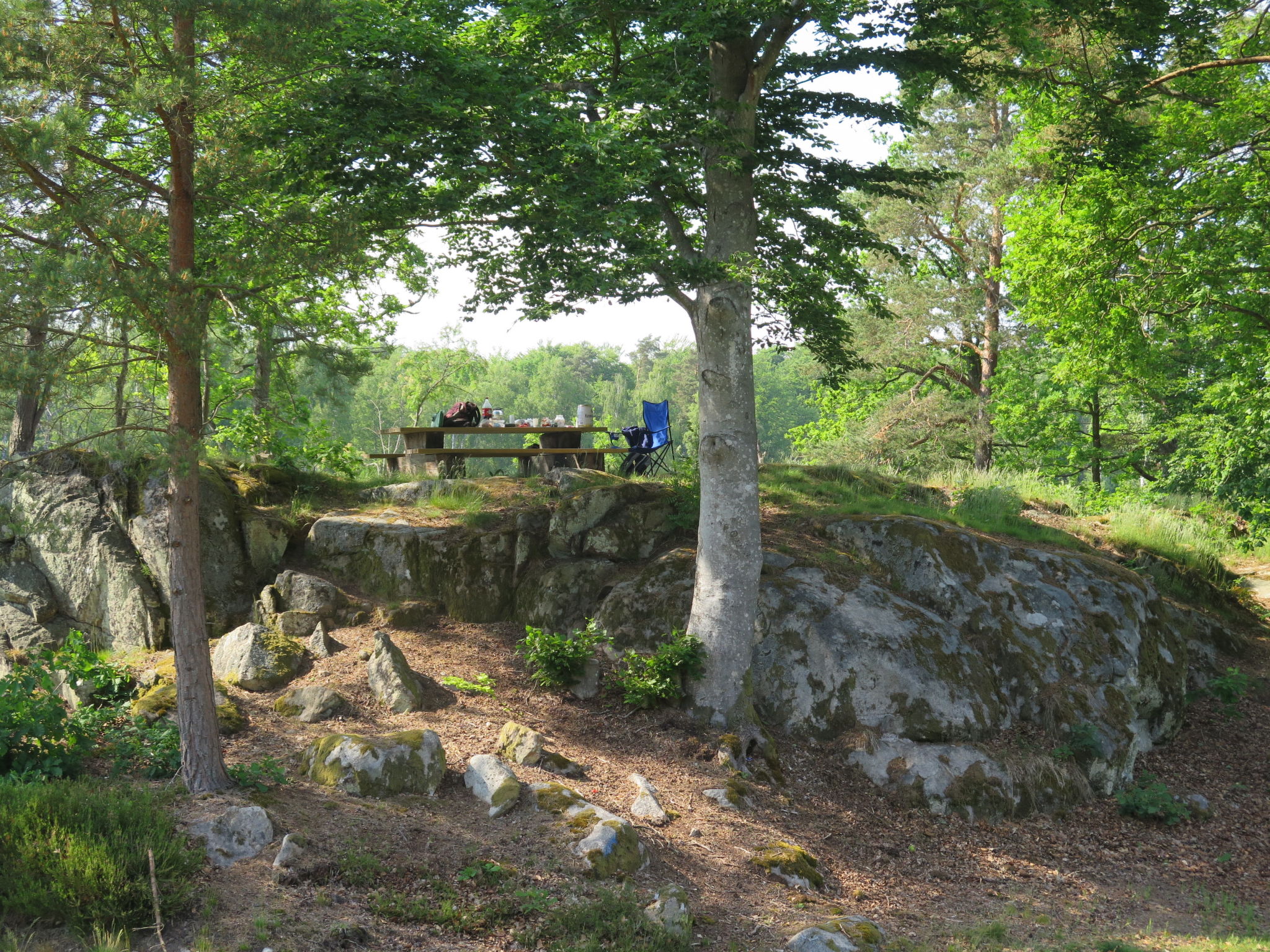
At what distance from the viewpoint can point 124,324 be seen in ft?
A: 16.0

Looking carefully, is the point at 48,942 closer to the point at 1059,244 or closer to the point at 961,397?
the point at 1059,244

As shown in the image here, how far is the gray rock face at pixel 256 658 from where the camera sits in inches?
274

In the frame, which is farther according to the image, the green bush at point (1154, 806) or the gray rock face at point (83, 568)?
the gray rock face at point (83, 568)

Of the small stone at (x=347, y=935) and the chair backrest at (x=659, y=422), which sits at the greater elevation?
the chair backrest at (x=659, y=422)

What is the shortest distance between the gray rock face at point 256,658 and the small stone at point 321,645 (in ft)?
0.39

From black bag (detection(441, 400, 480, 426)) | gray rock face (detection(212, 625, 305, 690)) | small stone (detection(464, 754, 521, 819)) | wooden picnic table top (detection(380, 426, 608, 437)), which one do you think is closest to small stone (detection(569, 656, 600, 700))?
small stone (detection(464, 754, 521, 819))

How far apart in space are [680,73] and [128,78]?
13.2ft

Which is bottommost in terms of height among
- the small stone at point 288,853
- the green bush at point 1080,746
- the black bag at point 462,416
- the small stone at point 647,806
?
the green bush at point 1080,746

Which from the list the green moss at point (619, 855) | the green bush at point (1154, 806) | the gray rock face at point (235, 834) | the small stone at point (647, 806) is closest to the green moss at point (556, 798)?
the green moss at point (619, 855)

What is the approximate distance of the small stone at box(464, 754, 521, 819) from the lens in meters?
5.50

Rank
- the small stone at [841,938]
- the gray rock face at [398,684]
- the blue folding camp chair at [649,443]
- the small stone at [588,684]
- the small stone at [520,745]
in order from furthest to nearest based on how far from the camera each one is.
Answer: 1. the blue folding camp chair at [649,443]
2. the small stone at [588,684]
3. the gray rock face at [398,684]
4. the small stone at [520,745]
5. the small stone at [841,938]

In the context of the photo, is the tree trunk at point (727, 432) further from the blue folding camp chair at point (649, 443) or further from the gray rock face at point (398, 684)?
the blue folding camp chair at point (649, 443)

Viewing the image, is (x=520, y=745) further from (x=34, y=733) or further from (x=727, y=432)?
(x=727, y=432)

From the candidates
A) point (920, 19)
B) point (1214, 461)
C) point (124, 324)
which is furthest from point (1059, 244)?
point (124, 324)
